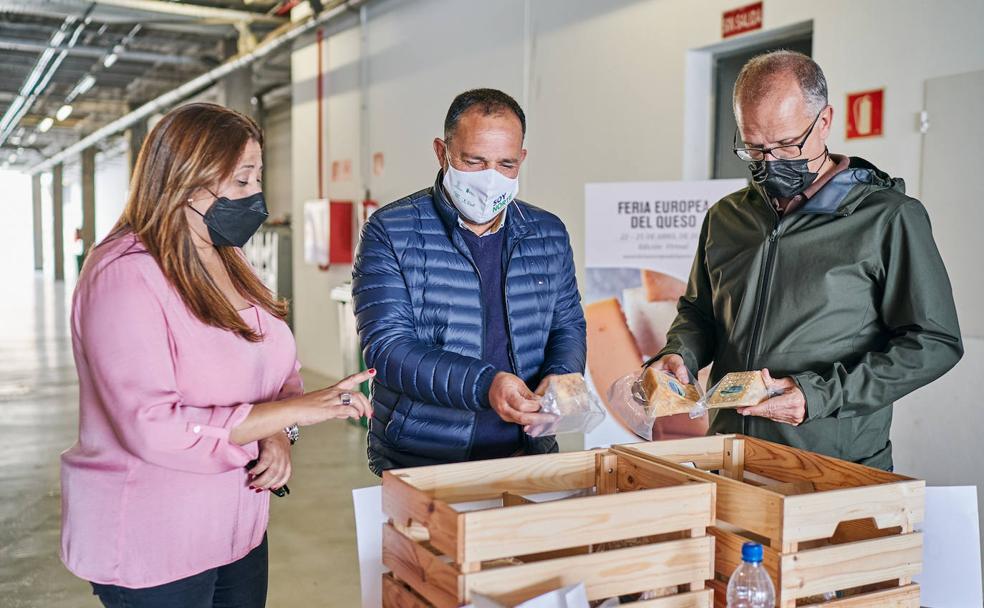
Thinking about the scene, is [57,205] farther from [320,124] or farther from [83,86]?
[320,124]

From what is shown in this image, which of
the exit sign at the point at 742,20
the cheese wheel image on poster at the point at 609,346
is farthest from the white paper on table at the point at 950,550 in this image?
the exit sign at the point at 742,20

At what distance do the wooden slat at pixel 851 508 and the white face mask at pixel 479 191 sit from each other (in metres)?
0.93

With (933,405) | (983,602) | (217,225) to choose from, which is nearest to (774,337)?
(983,602)

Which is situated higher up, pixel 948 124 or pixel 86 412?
pixel 948 124

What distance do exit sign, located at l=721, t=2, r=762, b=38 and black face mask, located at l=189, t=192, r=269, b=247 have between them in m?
3.34

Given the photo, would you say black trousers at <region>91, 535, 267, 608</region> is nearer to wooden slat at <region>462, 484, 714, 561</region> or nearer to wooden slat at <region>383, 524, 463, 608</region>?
wooden slat at <region>383, 524, 463, 608</region>

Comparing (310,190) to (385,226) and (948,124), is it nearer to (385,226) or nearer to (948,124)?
(948,124)

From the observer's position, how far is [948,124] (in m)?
3.53

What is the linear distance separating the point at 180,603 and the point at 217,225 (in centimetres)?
73

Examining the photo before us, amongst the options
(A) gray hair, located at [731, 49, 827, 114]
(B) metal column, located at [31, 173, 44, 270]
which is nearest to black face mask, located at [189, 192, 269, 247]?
(A) gray hair, located at [731, 49, 827, 114]

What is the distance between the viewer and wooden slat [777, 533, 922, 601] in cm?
139

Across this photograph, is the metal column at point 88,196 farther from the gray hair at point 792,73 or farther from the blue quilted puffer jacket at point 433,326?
the gray hair at point 792,73

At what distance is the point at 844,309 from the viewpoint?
1.88 meters

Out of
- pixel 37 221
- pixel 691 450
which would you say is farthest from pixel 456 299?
pixel 37 221
